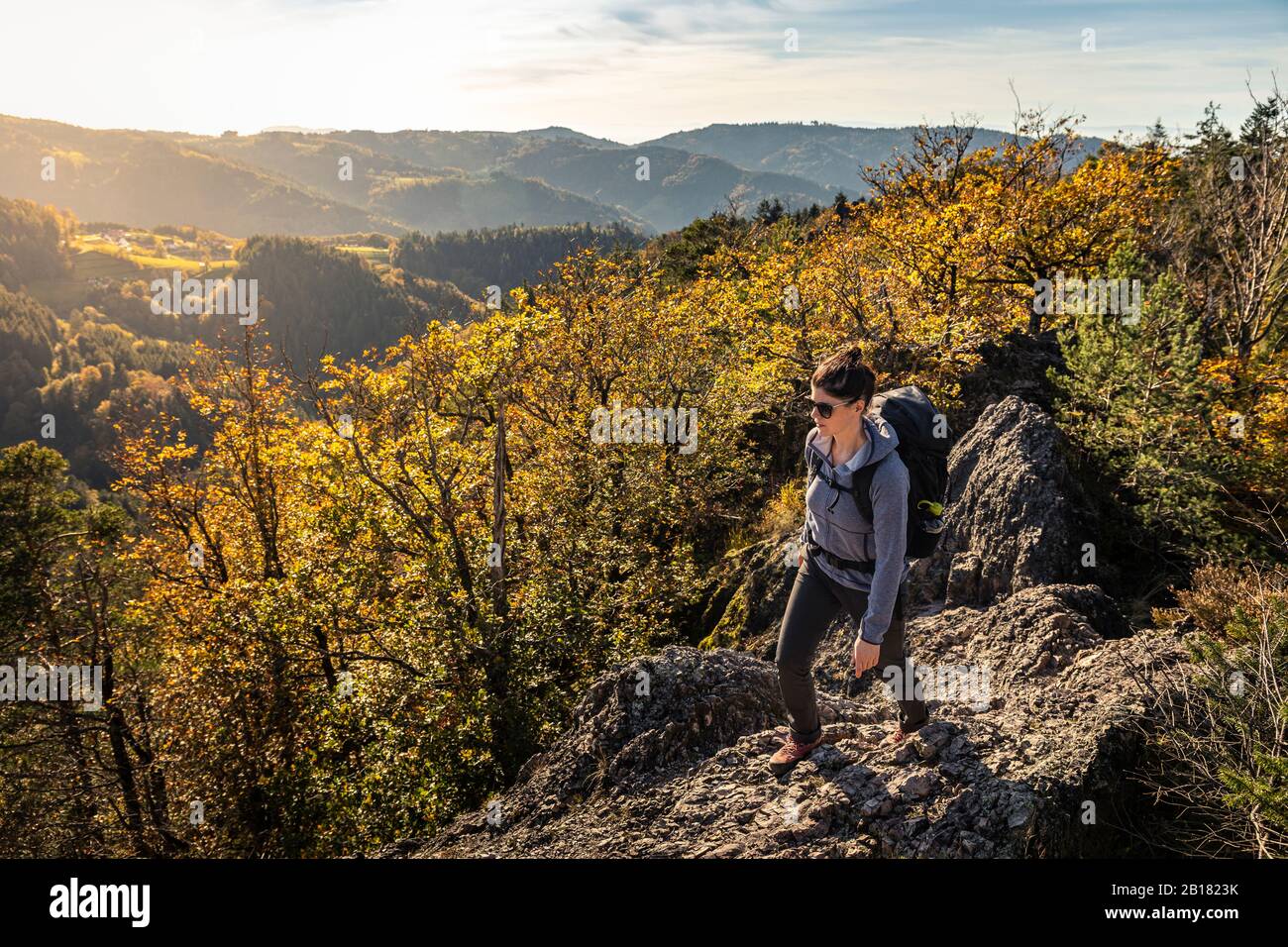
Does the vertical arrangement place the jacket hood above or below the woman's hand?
above

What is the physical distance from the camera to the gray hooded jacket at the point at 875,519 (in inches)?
163

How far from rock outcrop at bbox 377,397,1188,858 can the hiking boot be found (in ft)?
0.23

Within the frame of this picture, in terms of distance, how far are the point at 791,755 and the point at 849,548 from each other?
1843mm

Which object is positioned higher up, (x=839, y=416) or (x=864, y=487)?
(x=839, y=416)

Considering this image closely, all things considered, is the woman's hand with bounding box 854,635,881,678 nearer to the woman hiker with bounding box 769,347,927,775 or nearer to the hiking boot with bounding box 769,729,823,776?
the woman hiker with bounding box 769,347,927,775

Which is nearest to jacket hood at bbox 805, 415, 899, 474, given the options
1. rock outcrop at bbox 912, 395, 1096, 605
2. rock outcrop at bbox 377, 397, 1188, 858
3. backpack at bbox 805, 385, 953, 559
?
backpack at bbox 805, 385, 953, 559

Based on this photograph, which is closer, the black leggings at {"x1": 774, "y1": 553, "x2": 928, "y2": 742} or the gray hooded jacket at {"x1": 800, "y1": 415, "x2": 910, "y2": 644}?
the gray hooded jacket at {"x1": 800, "y1": 415, "x2": 910, "y2": 644}

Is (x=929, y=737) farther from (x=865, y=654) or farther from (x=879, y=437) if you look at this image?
(x=879, y=437)

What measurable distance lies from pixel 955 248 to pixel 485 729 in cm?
1654

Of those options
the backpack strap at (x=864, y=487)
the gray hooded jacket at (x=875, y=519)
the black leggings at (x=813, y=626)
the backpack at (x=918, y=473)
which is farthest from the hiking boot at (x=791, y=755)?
the backpack strap at (x=864, y=487)

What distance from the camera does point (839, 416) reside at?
13.6ft

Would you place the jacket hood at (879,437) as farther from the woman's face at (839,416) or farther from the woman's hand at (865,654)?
the woman's hand at (865,654)

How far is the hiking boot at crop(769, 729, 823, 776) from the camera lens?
17.0 ft

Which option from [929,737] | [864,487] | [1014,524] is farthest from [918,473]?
[1014,524]
